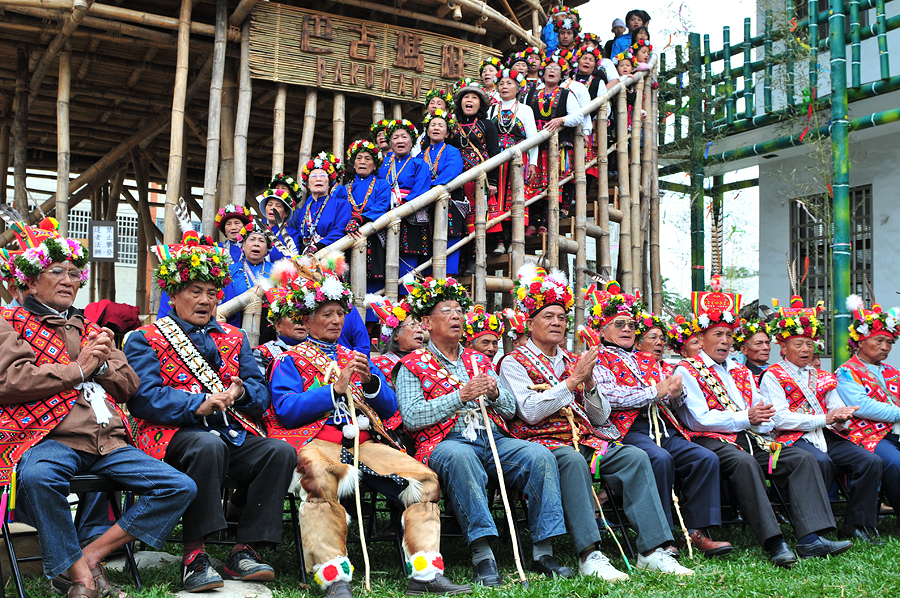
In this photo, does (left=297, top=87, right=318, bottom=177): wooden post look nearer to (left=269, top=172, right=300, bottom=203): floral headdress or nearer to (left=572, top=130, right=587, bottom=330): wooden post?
(left=269, top=172, right=300, bottom=203): floral headdress

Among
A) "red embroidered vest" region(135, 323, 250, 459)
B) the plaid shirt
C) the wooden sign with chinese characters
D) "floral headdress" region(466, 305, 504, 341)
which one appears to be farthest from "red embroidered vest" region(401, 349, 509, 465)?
the wooden sign with chinese characters

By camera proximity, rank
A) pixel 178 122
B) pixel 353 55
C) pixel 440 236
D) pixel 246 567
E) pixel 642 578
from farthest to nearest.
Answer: pixel 353 55 → pixel 178 122 → pixel 440 236 → pixel 642 578 → pixel 246 567

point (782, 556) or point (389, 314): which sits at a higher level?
point (389, 314)

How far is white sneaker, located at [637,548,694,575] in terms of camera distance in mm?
4773

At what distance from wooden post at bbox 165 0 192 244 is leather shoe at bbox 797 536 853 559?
18.1 feet

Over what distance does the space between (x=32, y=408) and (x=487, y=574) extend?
2.41 meters

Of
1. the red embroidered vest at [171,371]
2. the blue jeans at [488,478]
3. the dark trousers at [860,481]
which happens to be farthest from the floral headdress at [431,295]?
the dark trousers at [860,481]

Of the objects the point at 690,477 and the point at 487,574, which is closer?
the point at 487,574

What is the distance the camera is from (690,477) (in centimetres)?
540

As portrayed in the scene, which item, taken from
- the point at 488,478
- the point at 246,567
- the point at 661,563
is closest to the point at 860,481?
the point at 661,563

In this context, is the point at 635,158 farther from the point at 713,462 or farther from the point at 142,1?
the point at 142,1

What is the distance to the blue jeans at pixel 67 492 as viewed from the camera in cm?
367

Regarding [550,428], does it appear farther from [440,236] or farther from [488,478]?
[440,236]

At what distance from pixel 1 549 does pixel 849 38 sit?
10.5 metres
